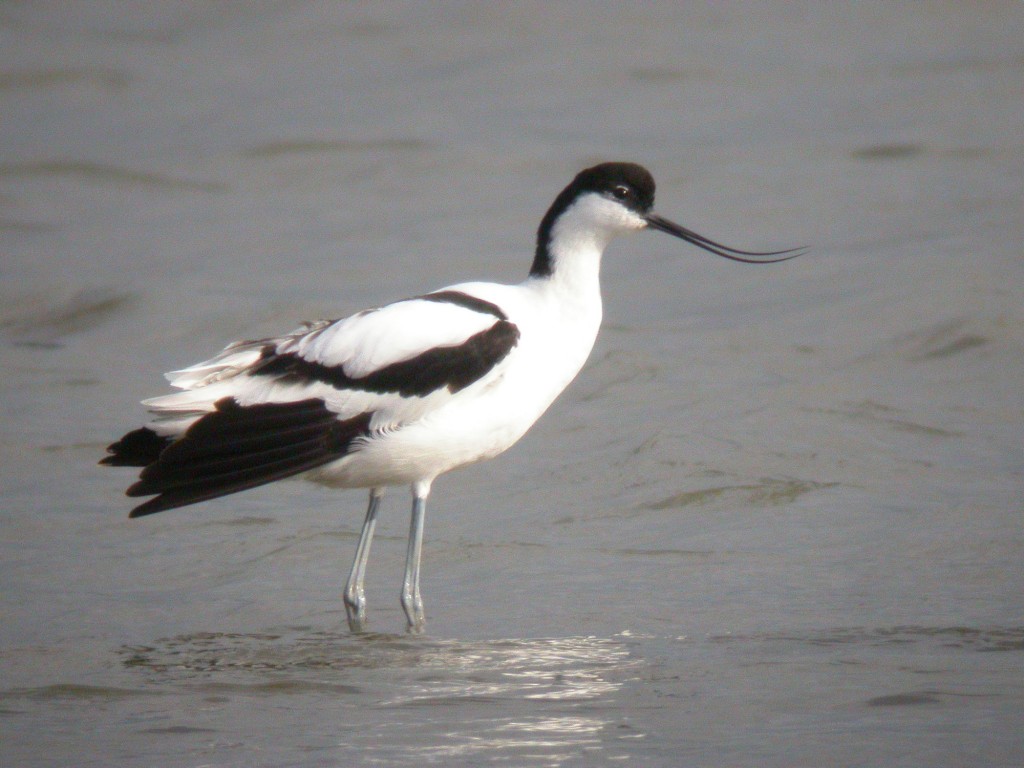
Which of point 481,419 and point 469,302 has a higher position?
point 469,302

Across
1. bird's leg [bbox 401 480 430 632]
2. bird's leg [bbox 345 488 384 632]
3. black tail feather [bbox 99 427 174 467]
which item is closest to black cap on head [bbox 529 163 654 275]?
bird's leg [bbox 401 480 430 632]

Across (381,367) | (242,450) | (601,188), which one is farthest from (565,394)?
(242,450)

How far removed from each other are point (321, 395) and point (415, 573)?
0.72m

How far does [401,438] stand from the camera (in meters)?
5.46

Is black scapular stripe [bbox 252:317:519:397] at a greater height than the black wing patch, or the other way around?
black scapular stripe [bbox 252:317:519:397]

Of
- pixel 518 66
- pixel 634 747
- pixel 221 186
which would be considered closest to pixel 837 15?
pixel 518 66

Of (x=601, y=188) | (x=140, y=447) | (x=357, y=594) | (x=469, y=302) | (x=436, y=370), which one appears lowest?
(x=357, y=594)

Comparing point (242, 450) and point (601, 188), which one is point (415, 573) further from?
point (601, 188)

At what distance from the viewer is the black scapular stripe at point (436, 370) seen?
5.42m

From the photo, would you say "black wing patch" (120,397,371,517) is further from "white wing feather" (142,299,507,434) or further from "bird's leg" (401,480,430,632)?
"bird's leg" (401,480,430,632)

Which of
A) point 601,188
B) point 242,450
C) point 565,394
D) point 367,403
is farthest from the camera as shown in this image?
point 565,394

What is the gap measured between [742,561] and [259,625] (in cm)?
183

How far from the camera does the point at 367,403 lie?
5488 mm

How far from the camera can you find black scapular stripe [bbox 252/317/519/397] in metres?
5.42
